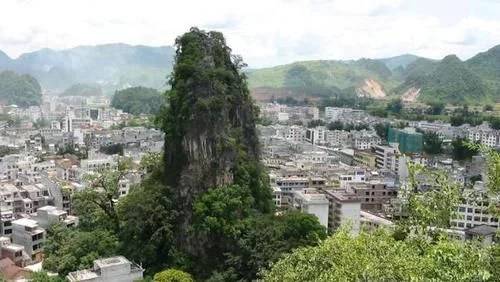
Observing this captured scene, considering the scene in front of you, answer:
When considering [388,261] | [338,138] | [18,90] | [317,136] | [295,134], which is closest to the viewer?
[388,261]

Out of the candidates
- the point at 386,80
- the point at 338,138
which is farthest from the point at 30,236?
the point at 386,80

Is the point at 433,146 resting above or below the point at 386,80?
below

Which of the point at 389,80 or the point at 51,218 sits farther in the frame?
the point at 389,80

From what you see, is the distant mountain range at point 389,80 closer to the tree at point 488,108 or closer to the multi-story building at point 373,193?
the tree at point 488,108

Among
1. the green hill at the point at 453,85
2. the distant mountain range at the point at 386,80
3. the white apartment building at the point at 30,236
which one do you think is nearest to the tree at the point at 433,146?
the distant mountain range at the point at 386,80

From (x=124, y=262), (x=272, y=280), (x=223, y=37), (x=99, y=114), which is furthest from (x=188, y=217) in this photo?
(x=99, y=114)

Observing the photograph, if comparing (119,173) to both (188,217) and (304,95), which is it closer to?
(188,217)

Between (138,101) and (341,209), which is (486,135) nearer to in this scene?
(341,209)
